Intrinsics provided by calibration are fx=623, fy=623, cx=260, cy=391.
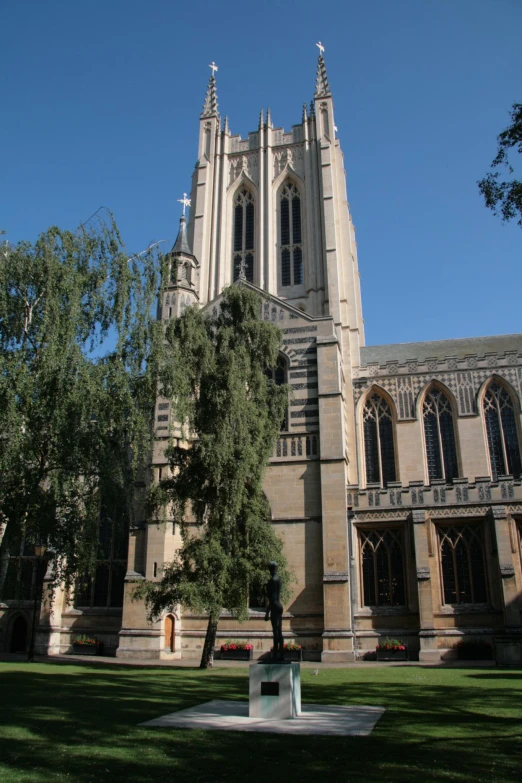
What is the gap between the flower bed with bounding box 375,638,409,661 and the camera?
23578 millimetres

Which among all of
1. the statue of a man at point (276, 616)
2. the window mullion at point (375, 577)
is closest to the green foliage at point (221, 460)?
the window mullion at point (375, 577)

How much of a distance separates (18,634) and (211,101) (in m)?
38.3

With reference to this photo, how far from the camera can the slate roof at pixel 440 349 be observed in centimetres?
3391

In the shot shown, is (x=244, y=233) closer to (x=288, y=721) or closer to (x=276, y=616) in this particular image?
(x=276, y=616)

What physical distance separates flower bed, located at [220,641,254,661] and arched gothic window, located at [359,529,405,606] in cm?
517

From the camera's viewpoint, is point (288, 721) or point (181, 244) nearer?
point (288, 721)

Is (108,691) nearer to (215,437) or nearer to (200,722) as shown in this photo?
(200,722)

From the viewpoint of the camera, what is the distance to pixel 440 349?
36062 mm

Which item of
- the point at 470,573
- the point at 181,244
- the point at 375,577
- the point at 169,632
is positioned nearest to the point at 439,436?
the point at 470,573

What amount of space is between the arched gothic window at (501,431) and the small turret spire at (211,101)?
95.9ft

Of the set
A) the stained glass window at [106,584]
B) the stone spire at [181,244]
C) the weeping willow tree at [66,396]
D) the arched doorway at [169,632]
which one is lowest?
the arched doorway at [169,632]

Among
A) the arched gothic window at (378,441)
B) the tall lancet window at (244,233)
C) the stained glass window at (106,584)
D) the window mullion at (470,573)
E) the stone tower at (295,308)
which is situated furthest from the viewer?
the tall lancet window at (244,233)

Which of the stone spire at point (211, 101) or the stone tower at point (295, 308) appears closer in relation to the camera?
the stone tower at point (295, 308)

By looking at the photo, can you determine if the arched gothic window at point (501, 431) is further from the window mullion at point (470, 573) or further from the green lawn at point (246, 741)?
the green lawn at point (246, 741)
